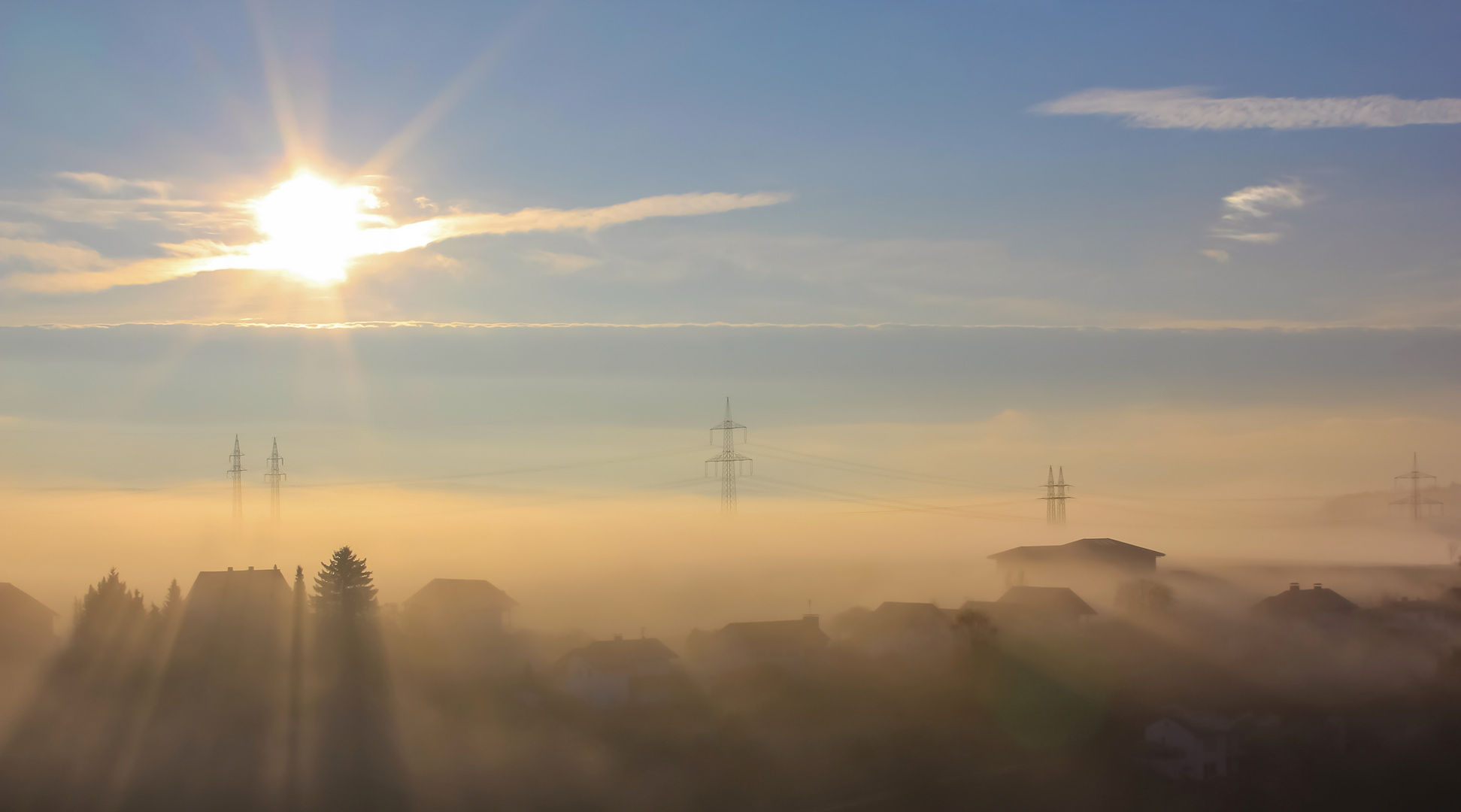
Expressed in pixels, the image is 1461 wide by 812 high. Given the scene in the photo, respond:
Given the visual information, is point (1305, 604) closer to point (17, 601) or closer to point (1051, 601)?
point (1051, 601)

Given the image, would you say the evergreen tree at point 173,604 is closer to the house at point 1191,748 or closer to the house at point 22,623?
the house at point 22,623

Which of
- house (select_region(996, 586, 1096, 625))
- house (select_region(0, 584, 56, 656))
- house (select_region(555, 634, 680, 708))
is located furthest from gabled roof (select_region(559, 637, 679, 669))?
house (select_region(0, 584, 56, 656))

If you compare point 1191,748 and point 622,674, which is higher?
point 622,674

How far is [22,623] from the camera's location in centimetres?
7362

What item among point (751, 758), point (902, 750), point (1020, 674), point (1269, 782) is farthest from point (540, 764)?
point (1269, 782)

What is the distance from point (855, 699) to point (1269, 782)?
60.3ft

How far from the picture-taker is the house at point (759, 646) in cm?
6669

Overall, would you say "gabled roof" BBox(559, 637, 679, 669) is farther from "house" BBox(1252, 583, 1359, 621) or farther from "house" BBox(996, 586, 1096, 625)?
"house" BBox(1252, 583, 1359, 621)

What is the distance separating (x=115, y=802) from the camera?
46250 mm

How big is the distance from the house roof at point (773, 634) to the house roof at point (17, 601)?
138ft

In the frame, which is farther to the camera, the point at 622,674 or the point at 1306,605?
the point at 1306,605

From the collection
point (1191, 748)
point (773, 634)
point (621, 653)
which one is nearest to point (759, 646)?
point (773, 634)

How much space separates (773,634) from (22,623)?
44.2m

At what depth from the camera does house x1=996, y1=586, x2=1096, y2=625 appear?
268 feet
